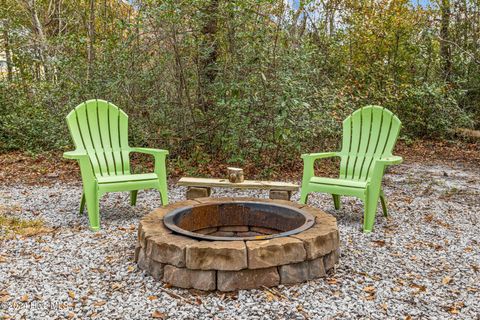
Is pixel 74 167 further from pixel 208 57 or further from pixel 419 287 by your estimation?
pixel 419 287

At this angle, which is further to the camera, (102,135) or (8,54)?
(8,54)

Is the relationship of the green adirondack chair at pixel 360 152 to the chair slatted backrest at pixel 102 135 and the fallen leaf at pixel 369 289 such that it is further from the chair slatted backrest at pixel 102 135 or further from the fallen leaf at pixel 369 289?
the chair slatted backrest at pixel 102 135

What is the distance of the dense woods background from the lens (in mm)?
5039

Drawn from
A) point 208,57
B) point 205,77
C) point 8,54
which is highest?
point 8,54

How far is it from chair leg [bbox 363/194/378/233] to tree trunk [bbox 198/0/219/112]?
102 inches

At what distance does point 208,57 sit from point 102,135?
1806 mm

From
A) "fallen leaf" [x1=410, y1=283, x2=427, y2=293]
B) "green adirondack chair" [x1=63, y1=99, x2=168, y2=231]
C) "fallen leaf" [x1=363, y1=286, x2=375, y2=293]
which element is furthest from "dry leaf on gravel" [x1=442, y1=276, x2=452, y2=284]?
"green adirondack chair" [x1=63, y1=99, x2=168, y2=231]

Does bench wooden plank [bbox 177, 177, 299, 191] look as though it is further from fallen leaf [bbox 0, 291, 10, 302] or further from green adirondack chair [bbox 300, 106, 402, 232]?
fallen leaf [bbox 0, 291, 10, 302]

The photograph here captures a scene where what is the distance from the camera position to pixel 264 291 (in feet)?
7.68

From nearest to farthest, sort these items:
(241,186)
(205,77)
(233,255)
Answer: (233,255) → (241,186) → (205,77)

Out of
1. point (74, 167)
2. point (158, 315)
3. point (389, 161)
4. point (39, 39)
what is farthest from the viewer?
point (39, 39)

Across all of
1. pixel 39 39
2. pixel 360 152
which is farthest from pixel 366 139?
pixel 39 39

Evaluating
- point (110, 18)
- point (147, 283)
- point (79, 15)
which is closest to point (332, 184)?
point (147, 283)

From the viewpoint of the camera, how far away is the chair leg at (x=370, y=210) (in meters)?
3.43
